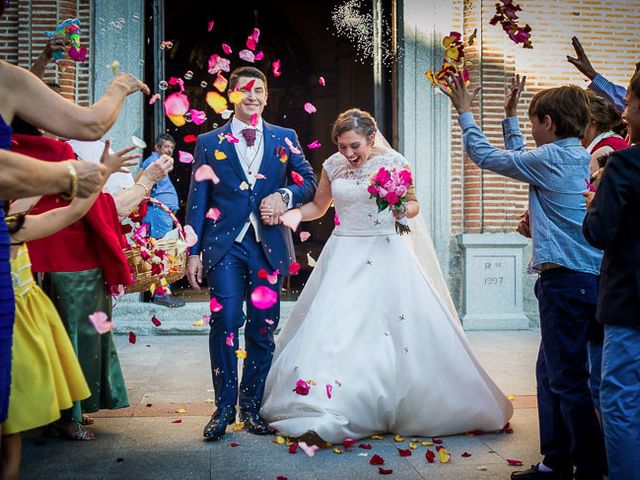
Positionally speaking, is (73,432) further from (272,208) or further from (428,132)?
(428,132)

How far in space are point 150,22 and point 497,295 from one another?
5387 mm

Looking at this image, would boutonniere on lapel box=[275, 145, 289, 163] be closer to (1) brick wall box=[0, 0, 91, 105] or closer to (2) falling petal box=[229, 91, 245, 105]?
(2) falling petal box=[229, 91, 245, 105]

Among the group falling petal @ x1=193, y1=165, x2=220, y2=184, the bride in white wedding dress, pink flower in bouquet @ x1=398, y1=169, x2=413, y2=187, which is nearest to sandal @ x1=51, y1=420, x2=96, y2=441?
the bride in white wedding dress

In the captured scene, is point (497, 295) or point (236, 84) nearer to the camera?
point (236, 84)

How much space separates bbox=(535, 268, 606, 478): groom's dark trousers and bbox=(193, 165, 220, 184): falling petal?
213 centimetres

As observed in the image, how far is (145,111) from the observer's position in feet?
30.6

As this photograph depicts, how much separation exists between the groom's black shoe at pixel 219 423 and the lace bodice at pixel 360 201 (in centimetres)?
139

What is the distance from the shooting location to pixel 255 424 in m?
4.70

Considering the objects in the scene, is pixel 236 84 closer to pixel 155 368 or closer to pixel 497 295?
pixel 155 368

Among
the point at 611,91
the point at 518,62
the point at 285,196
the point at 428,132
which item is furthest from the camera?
the point at 518,62

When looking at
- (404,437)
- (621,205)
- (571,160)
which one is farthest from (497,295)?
(621,205)

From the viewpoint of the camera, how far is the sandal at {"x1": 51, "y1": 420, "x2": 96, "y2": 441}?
182 inches

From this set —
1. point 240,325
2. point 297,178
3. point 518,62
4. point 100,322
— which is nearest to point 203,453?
point 240,325

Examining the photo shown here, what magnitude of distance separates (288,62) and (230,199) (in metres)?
10.6
